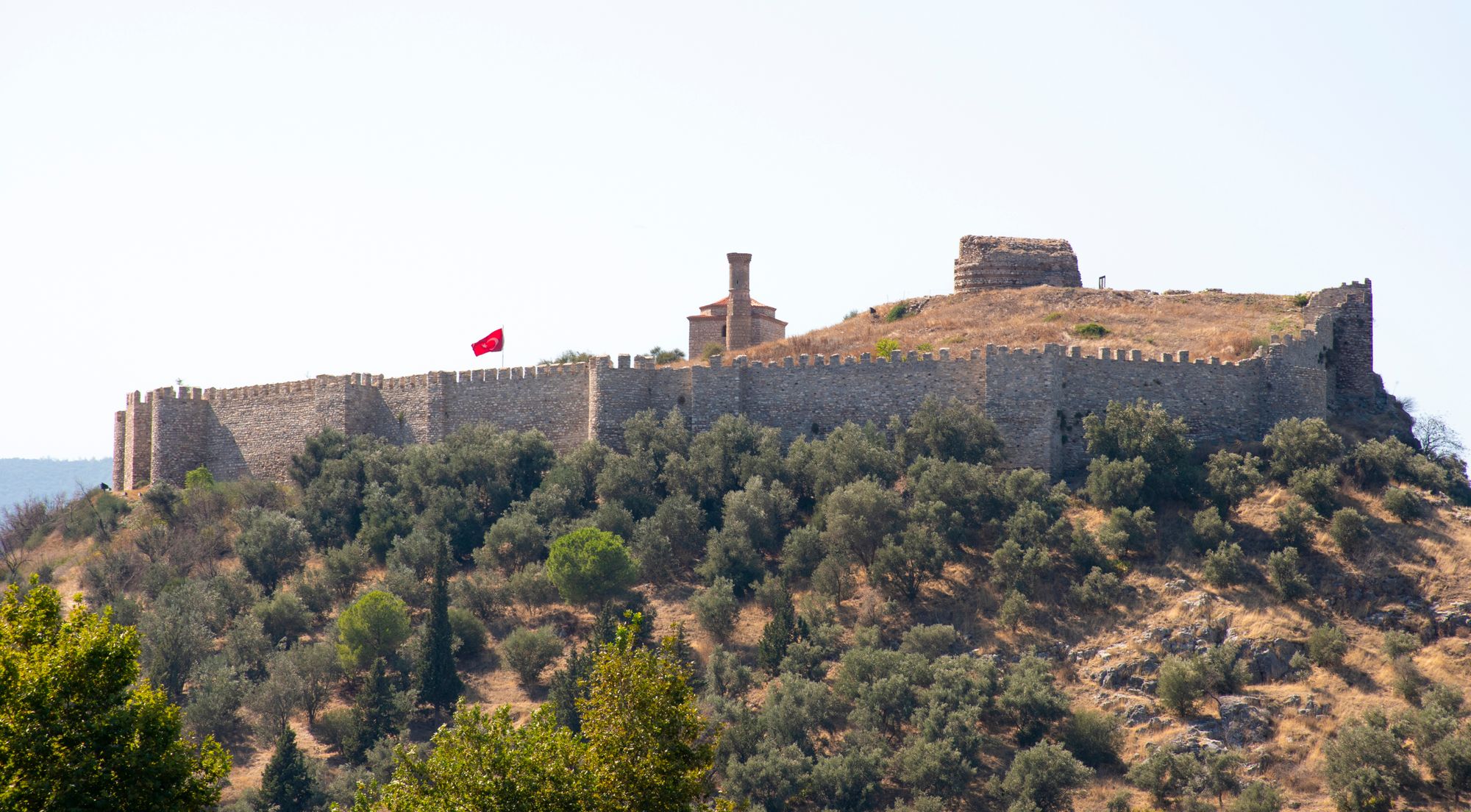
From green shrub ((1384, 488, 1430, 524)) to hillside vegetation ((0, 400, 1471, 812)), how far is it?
127mm

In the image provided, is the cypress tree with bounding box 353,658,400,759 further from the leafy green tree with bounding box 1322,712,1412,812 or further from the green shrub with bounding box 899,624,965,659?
the leafy green tree with bounding box 1322,712,1412,812

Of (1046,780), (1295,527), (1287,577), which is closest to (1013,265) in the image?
(1295,527)

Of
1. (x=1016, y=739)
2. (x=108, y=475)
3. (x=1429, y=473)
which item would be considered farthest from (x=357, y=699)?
(x=108, y=475)

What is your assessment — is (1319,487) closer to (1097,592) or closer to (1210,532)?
(1210,532)

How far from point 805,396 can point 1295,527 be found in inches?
454

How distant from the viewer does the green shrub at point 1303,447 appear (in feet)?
108

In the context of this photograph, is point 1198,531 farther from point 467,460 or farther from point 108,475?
point 108,475

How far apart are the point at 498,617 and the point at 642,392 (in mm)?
7124

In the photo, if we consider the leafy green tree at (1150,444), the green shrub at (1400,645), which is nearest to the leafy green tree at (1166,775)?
the green shrub at (1400,645)

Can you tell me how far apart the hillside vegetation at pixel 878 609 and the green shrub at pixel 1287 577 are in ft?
0.24

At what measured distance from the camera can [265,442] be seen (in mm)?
43688

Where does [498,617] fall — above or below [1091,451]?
below

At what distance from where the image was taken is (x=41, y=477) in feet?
591

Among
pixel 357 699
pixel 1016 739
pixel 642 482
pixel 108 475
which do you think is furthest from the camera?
pixel 108 475
